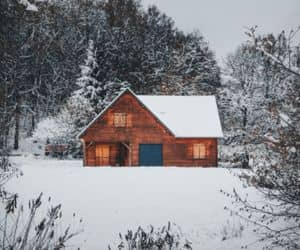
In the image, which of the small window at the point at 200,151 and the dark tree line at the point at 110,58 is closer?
the small window at the point at 200,151

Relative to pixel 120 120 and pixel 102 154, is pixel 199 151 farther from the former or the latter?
pixel 102 154

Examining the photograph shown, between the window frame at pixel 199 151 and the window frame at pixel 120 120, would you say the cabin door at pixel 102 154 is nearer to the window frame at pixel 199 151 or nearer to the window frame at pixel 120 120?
the window frame at pixel 120 120

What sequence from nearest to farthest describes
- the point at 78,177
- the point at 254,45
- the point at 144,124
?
the point at 254,45
the point at 78,177
the point at 144,124

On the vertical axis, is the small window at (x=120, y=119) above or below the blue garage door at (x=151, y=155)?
above

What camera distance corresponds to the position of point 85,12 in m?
53.0

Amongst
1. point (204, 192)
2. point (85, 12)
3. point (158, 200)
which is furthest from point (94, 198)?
point (85, 12)

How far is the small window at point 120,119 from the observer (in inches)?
1286

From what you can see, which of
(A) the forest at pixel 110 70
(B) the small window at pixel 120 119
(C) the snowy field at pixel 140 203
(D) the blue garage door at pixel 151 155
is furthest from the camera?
(A) the forest at pixel 110 70

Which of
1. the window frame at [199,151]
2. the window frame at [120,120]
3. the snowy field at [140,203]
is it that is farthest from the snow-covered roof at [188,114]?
the snowy field at [140,203]

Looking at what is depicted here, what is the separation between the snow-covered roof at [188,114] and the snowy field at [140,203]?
33.7 ft

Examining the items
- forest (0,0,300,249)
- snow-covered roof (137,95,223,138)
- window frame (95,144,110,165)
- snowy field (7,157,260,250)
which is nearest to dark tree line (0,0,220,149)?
forest (0,0,300,249)

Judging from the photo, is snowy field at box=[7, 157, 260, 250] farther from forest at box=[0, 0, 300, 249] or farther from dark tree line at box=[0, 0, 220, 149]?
dark tree line at box=[0, 0, 220, 149]

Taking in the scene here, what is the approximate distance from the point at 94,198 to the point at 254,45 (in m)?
11.4

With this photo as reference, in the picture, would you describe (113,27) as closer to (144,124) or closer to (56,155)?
(56,155)
